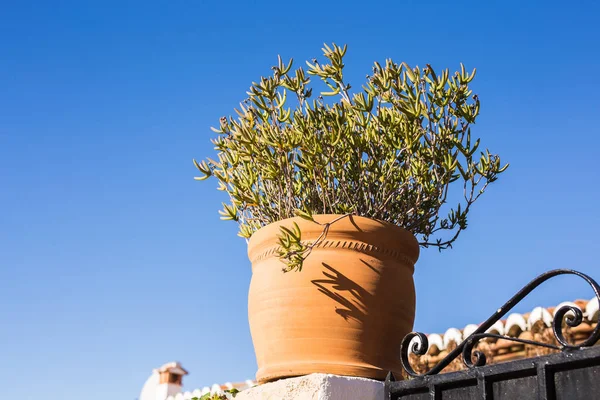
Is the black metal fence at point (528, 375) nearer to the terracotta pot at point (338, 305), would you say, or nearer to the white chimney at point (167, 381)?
the terracotta pot at point (338, 305)

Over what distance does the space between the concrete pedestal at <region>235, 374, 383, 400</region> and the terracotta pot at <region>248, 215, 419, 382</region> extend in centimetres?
4

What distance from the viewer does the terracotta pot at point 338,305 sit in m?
2.38

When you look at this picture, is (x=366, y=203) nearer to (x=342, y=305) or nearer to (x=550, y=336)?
(x=342, y=305)

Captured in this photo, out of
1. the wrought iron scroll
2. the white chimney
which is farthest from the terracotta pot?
the white chimney

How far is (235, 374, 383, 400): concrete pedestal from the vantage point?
2271 mm

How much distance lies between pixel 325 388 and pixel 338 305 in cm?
29

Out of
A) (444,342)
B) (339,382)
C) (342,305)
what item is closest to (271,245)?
(342,305)

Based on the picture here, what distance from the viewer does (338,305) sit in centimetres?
241

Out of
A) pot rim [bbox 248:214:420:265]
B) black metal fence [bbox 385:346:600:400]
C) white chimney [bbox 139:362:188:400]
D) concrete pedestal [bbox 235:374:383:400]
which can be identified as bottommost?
black metal fence [bbox 385:346:600:400]

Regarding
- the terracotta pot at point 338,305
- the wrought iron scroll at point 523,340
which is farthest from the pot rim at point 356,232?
the wrought iron scroll at point 523,340

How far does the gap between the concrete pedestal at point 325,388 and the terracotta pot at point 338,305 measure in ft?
0.12

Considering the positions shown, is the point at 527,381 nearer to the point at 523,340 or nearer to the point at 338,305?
the point at 523,340

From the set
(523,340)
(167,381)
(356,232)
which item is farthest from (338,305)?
(167,381)

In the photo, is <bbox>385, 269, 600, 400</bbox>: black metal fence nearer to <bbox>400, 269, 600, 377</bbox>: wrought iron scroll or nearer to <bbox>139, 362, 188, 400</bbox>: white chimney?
<bbox>400, 269, 600, 377</bbox>: wrought iron scroll
